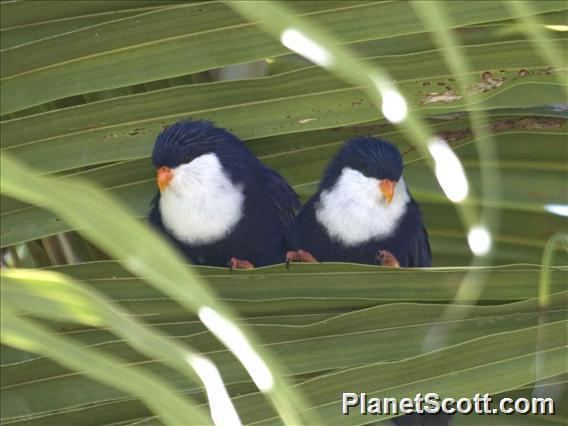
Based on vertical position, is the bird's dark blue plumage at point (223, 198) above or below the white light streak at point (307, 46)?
above

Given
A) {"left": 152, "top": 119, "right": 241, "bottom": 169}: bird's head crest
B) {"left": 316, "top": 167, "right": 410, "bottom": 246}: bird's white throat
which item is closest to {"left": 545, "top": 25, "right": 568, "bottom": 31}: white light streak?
{"left": 152, "top": 119, "right": 241, "bottom": 169}: bird's head crest

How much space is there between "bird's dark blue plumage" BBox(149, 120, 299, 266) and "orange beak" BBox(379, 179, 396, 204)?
0.23m

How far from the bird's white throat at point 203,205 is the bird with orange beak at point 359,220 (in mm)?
203

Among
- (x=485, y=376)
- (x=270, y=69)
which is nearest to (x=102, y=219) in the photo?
(x=485, y=376)

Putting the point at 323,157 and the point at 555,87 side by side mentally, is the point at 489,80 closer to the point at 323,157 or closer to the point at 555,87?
the point at 555,87

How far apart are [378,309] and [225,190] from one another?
1.04 metres

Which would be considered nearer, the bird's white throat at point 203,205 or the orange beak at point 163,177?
the orange beak at point 163,177

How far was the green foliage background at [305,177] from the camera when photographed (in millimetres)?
1157

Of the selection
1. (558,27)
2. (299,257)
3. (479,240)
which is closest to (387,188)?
(299,257)

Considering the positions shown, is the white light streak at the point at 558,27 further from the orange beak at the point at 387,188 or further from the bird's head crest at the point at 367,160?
the orange beak at the point at 387,188

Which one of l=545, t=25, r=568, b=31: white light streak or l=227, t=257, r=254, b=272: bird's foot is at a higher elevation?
l=545, t=25, r=568, b=31: white light streak

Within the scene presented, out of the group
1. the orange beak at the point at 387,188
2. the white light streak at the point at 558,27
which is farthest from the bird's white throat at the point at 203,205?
the white light streak at the point at 558,27

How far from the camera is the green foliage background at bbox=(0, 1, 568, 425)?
1.16 m

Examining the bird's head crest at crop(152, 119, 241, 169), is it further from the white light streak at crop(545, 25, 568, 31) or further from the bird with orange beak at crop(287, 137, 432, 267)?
the white light streak at crop(545, 25, 568, 31)
